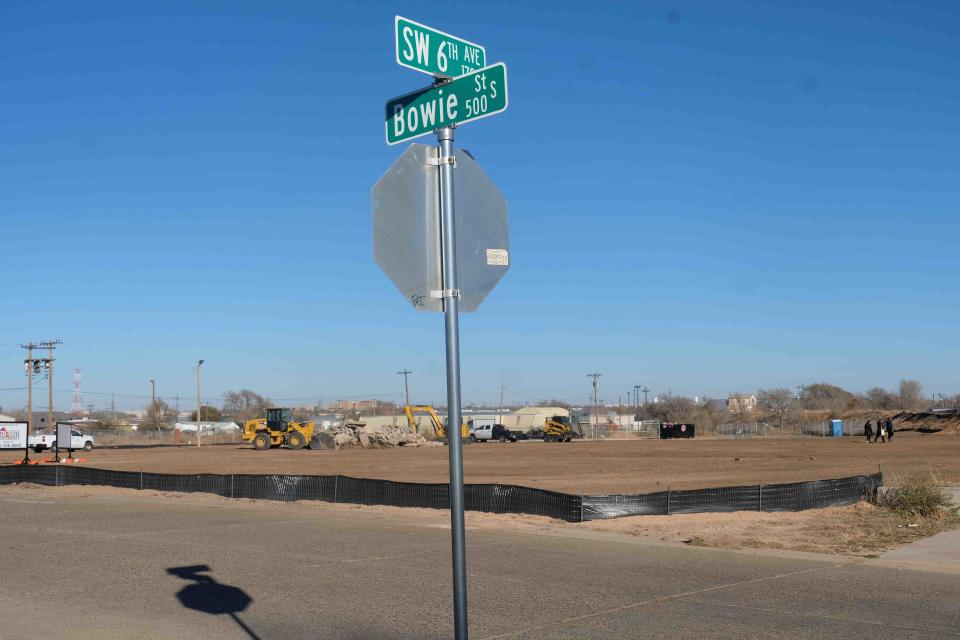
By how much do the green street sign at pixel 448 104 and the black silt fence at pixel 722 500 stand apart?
40.7 feet

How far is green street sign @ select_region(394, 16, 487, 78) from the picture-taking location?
5.23m

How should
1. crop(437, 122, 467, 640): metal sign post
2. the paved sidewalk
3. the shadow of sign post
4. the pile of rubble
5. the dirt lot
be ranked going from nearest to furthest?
1. crop(437, 122, 467, 640): metal sign post
2. the shadow of sign post
3. the paved sidewalk
4. the dirt lot
5. the pile of rubble

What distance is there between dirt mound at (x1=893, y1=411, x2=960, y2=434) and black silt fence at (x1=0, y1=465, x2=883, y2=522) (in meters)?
70.6

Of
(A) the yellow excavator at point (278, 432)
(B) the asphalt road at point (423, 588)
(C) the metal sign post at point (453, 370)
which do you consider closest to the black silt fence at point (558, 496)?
(B) the asphalt road at point (423, 588)

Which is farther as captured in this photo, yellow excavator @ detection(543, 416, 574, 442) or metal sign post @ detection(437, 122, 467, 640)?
yellow excavator @ detection(543, 416, 574, 442)

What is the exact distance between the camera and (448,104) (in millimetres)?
5109

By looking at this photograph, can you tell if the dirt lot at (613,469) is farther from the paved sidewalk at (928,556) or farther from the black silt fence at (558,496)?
the paved sidewalk at (928,556)

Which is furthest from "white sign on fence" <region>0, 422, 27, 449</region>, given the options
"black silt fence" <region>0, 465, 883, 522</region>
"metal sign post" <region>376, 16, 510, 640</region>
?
"metal sign post" <region>376, 16, 510, 640</region>

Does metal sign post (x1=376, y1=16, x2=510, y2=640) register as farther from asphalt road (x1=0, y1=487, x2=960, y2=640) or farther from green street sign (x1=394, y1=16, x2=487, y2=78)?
asphalt road (x1=0, y1=487, x2=960, y2=640)

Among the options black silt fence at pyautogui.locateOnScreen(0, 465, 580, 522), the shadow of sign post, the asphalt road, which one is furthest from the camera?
black silt fence at pyautogui.locateOnScreen(0, 465, 580, 522)

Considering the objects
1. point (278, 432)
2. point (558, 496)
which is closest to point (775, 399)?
point (278, 432)

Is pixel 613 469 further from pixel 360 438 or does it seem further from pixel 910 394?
pixel 910 394

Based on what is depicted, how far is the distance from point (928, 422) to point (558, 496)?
272 feet

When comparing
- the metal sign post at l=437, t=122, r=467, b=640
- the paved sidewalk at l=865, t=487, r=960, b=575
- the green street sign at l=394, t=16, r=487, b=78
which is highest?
the green street sign at l=394, t=16, r=487, b=78
